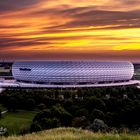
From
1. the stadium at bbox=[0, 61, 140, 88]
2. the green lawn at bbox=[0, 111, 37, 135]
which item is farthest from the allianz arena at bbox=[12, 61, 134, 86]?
the green lawn at bbox=[0, 111, 37, 135]

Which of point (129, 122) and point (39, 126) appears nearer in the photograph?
point (39, 126)

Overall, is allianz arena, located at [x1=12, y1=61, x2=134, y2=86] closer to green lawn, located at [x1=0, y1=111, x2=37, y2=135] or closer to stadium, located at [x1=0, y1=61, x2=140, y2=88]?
stadium, located at [x1=0, y1=61, x2=140, y2=88]

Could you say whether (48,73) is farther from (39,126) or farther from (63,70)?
(39,126)

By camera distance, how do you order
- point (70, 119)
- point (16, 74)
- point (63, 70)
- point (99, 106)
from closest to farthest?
1. point (70, 119)
2. point (99, 106)
3. point (63, 70)
4. point (16, 74)

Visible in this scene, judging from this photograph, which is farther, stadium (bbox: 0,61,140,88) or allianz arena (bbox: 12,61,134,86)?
allianz arena (bbox: 12,61,134,86)

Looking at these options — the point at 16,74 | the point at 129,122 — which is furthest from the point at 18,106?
the point at 16,74

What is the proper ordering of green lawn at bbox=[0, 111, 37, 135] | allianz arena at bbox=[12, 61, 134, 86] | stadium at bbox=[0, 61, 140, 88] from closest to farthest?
green lawn at bbox=[0, 111, 37, 135]
stadium at bbox=[0, 61, 140, 88]
allianz arena at bbox=[12, 61, 134, 86]

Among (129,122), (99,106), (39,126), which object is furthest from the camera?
(99,106)

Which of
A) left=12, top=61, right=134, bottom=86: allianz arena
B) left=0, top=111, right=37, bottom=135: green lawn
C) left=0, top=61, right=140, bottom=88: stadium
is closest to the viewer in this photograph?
left=0, top=111, right=37, bottom=135: green lawn
